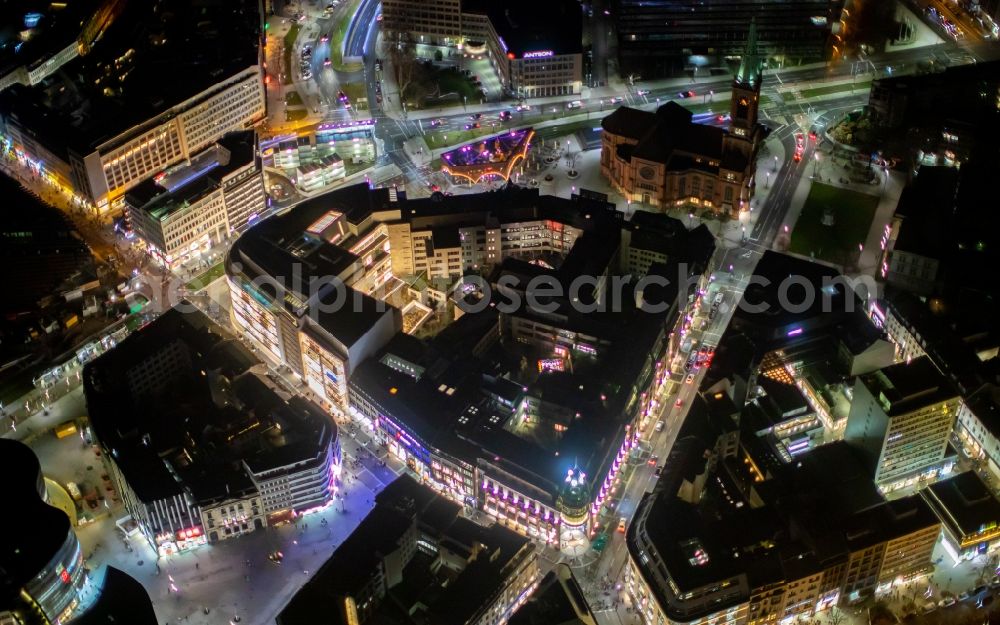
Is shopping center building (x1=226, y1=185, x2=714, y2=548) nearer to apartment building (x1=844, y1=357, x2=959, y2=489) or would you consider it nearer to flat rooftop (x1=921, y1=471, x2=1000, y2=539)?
apartment building (x1=844, y1=357, x2=959, y2=489)

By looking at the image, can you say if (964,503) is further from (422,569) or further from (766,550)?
(422,569)

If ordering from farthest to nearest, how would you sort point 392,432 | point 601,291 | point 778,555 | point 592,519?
point 601,291 → point 392,432 → point 592,519 → point 778,555

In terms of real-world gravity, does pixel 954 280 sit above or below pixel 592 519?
above

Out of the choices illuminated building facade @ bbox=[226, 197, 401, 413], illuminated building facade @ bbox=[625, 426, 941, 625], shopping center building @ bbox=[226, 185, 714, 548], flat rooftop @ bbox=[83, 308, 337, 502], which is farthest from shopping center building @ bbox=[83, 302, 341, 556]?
illuminated building facade @ bbox=[625, 426, 941, 625]

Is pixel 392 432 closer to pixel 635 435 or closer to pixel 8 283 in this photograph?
pixel 635 435

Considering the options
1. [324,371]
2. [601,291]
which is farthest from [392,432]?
[601,291]

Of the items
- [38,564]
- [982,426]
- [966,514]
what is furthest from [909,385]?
[38,564]
